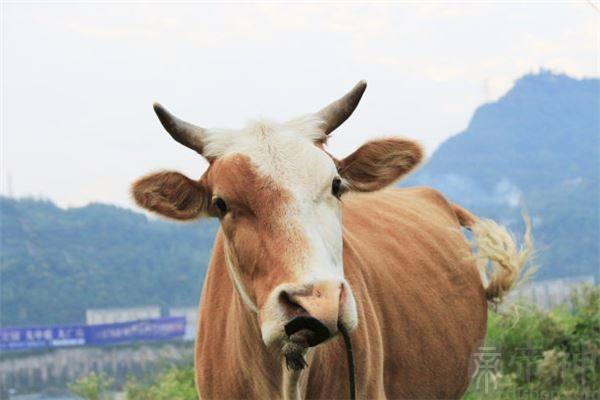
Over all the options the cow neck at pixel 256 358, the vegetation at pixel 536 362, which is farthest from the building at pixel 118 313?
the cow neck at pixel 256 358

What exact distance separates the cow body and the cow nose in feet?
2.80

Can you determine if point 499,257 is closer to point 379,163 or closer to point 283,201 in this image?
point 379,163

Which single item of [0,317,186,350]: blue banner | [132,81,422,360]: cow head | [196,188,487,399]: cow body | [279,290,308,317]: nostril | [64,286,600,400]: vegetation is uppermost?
[132,81,422,360]: cow head

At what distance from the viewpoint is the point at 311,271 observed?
414 cm

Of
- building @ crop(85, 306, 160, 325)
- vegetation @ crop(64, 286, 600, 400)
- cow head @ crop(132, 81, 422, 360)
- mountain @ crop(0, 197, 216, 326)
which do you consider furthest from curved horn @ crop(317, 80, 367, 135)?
mountain @ crop(0, 197, 216, 326)

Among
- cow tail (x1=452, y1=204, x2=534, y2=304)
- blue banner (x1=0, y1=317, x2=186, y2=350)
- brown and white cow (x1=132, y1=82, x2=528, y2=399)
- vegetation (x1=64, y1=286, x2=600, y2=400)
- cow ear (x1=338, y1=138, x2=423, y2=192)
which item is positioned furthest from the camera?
blue banner (x1=0, y1=317, x2=186, y2=350)

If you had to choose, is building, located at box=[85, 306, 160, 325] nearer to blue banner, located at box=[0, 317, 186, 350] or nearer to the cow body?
blue banner, located at box=[0, 317, 186, 350]

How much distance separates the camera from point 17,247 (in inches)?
1361

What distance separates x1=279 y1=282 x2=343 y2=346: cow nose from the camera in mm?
4031

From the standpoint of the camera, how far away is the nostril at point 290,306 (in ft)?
13.4

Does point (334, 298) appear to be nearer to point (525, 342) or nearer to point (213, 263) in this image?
point (213, 263)

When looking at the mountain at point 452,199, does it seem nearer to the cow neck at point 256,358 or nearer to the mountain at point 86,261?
the mountain at point 86,261

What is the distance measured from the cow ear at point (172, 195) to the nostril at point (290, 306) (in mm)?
924

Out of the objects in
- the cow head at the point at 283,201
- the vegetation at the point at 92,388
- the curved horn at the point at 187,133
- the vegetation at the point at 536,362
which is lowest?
the vegetation at the point at 92,388
